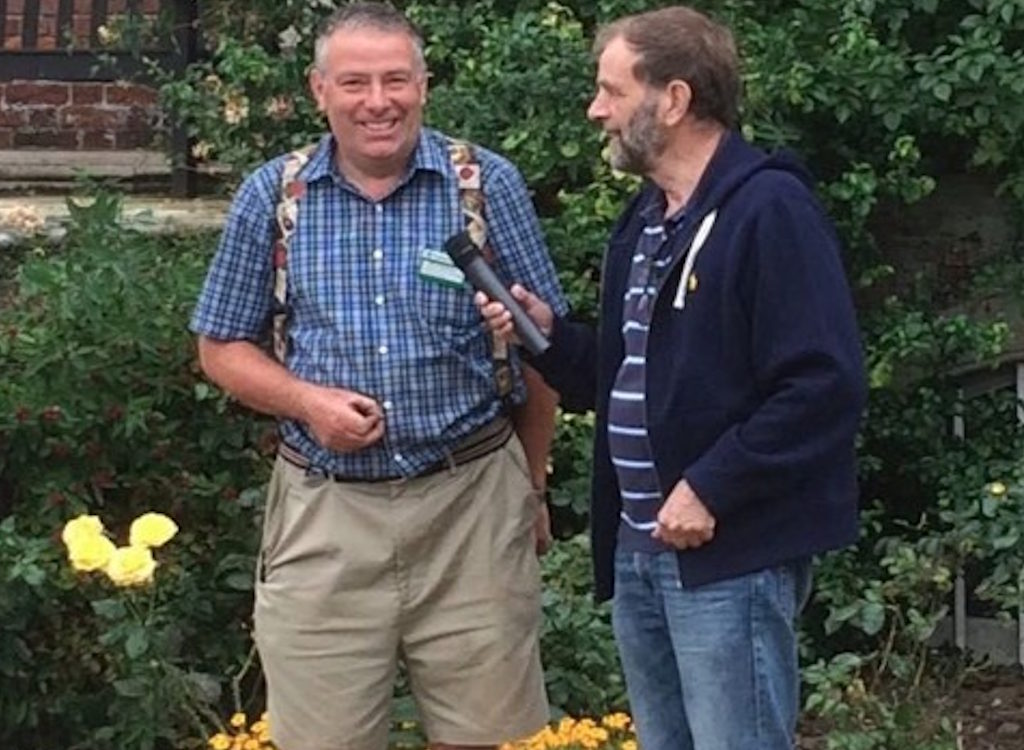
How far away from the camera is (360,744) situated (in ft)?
12.3

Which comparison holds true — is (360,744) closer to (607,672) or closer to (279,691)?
(279,691)

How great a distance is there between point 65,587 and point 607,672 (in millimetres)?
1272

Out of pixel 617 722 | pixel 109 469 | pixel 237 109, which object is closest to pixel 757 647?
pixel 617 722

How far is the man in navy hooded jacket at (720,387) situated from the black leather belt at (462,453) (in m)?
0.39

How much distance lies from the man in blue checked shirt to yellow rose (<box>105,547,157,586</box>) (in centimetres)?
48

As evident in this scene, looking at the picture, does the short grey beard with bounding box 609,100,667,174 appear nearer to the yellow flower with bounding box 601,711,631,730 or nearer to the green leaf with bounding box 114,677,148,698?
the yellow flower with bounding box 601,711,631,730

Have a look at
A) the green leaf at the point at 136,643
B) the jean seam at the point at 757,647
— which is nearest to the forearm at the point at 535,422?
the jean seam at the point at 757,647

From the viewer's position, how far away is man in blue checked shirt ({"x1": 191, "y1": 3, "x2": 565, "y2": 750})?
358 cm

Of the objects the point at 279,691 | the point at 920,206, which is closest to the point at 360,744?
the point at 279,691

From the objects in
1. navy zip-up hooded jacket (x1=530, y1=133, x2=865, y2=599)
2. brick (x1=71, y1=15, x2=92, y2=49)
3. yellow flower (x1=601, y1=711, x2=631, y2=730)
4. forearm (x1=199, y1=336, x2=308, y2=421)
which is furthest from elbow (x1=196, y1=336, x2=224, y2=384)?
brick (x1=71, y1=15, x2=92, y2=49)

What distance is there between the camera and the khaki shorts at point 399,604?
12.0 feet

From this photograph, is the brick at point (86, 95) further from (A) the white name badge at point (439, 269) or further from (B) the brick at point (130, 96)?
(A) the white name badge at point (439, 269)

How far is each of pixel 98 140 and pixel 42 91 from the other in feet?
0.96

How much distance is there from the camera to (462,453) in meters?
3.68
